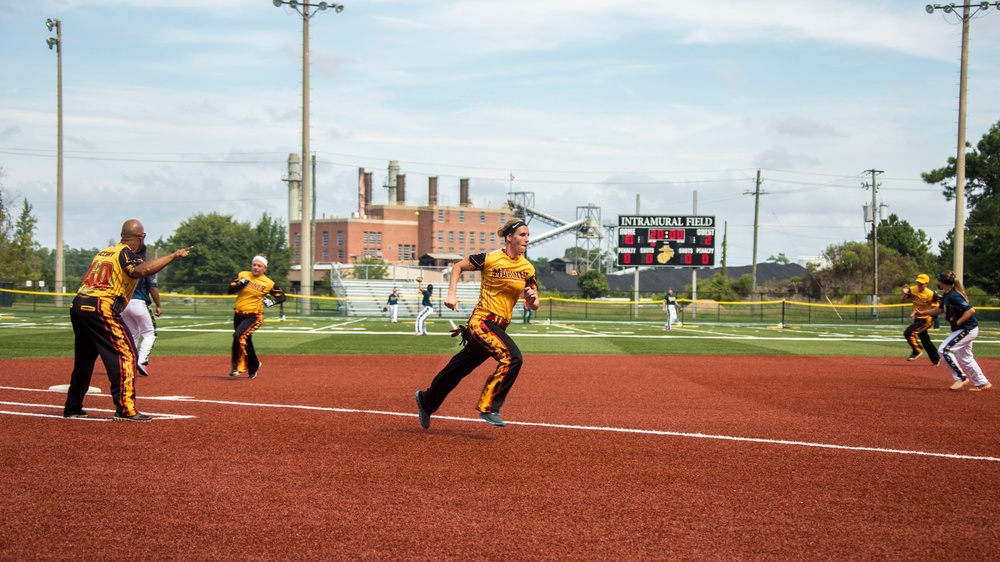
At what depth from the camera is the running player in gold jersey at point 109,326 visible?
29.3 feet

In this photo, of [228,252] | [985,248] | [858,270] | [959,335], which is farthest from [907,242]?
[959,335]

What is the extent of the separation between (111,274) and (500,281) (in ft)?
13.0

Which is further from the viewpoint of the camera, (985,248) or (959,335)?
(985,248)

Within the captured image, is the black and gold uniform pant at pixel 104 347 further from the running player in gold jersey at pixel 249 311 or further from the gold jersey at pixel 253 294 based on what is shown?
the gold jersey at pixel 253 294

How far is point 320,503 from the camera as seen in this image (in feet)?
19.6

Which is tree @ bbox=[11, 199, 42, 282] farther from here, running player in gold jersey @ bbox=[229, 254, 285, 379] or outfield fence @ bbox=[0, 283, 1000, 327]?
running player in gold jersey @ bbox=[229, 254, 285, 379]

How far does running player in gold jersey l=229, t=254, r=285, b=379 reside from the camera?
1421cm

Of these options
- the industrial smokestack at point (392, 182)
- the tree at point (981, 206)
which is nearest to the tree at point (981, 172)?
the tree at point (981, 206)

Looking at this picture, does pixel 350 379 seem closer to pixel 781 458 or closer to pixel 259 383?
pixel 259 383

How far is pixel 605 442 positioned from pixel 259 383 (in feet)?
23.3

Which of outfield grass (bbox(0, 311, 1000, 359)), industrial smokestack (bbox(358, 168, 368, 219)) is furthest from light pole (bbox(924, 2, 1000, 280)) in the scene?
industrial smokestack (bbox(358, 168, 368, 219))

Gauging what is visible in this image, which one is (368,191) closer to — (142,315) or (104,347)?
(142,315)

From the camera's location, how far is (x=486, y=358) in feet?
28.3

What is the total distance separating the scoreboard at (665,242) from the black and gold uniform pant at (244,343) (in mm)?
35462
